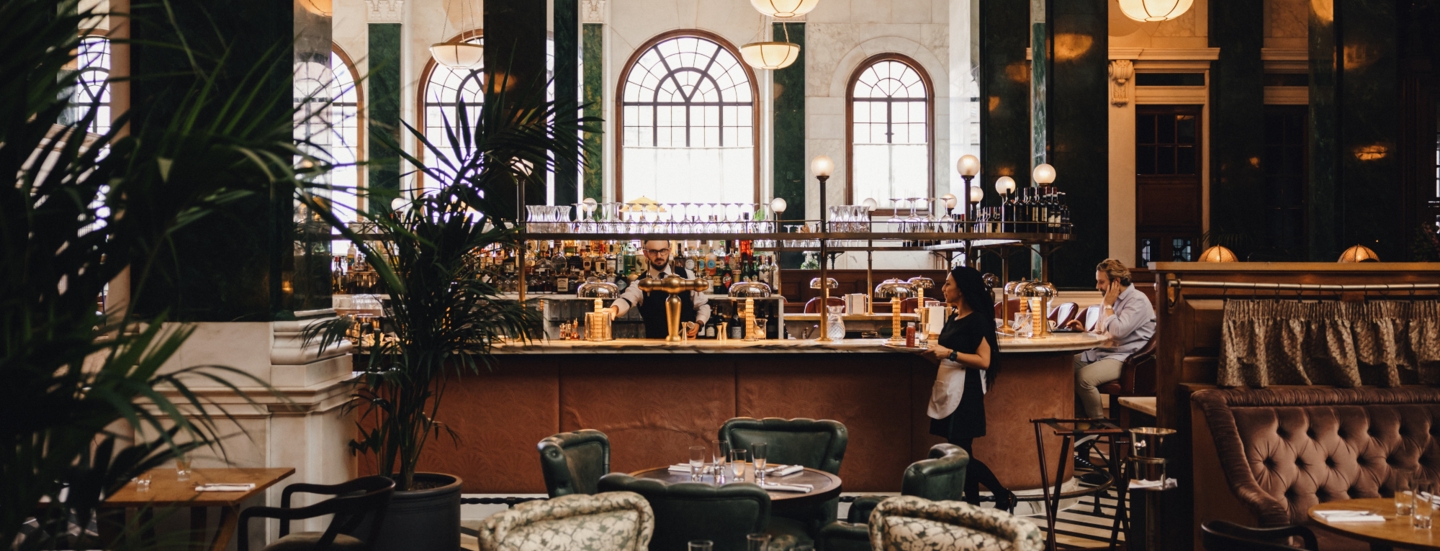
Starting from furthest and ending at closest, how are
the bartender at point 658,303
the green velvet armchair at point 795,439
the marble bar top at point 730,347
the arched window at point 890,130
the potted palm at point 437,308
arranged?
the arched window at point 890,130
the bartender at point 658,303
the marble bar top at point 730,347
the green velvet armchair at point 795,439
the potted palm at point 437,308

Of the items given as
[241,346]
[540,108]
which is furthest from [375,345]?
[540,108]

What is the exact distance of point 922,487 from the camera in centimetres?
411

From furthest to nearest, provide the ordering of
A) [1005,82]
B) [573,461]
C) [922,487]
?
[1005,82], [573,461], [922,487]

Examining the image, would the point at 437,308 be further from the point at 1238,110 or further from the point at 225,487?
the point at 1238,110

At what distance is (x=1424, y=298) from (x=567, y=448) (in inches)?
161

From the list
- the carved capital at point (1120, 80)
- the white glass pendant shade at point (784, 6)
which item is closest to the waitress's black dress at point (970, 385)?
the white glass pendant shade at point (784, 6)

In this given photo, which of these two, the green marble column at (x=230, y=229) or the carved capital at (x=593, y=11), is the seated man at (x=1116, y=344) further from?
the carved capital at (x=593, y=11)

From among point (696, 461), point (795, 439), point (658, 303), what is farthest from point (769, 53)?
point (696, 461)

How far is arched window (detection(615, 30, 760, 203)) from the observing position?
18172 millimetres

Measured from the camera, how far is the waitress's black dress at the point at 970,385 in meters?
5.98

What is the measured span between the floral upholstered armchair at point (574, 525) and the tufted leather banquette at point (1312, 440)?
2807mm

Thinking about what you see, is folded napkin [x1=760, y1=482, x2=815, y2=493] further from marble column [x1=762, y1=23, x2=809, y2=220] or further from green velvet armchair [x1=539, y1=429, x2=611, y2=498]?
marble column [x1=762, y1=23, x2=809, y2=220]

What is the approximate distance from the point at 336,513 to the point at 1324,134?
9353 millimetres

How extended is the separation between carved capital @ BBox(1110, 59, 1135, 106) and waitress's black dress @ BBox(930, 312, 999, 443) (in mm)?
10695
